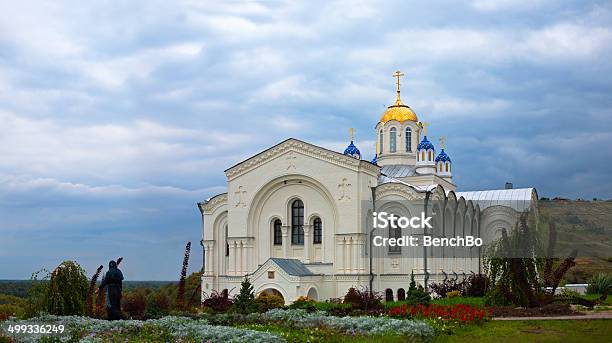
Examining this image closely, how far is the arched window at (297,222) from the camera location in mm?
41188

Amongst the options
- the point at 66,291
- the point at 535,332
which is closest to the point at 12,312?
the point at 66,291

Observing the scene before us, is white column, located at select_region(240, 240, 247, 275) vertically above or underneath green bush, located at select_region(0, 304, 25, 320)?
above

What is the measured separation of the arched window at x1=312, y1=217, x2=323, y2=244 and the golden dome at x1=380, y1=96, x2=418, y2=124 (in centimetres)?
1422

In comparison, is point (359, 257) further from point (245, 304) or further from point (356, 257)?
point (245, 304)

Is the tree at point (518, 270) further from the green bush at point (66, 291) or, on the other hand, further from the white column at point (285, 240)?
the white column at point (285, 240)

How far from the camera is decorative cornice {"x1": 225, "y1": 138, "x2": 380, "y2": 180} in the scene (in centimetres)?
3947

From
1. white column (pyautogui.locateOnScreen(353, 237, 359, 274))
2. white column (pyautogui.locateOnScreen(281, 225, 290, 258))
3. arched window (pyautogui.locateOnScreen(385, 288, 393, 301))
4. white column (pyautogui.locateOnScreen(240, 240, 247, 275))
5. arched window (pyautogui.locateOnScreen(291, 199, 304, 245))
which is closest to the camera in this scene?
white column (pyautogui.locateOnScreen(353, 237, 359, 274))

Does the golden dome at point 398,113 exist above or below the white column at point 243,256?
above

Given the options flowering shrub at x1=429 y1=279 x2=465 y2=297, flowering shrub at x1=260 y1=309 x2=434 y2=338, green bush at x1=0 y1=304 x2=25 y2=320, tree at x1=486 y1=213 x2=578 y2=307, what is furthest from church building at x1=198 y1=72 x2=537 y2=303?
flowering shrub at x1=260 y1=309 x2=434 y2=338

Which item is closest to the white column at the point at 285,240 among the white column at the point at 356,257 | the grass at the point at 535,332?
the white column at the point at 356,257

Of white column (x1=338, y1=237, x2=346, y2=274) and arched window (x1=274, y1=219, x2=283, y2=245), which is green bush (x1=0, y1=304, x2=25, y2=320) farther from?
arched window (x1=274, y1=219, x2=283, y2=245)

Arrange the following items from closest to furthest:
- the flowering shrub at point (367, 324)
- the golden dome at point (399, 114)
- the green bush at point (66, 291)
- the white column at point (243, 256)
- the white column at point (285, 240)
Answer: the flowering shrub at point (367, 324) < the green bush at point (66, 291) < the white column at point (285, 240) < the white column at point (243, 256) < the golden dome at point (399, 114)

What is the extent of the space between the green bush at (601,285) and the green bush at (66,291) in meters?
21.0

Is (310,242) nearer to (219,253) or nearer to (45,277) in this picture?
(219,253)
